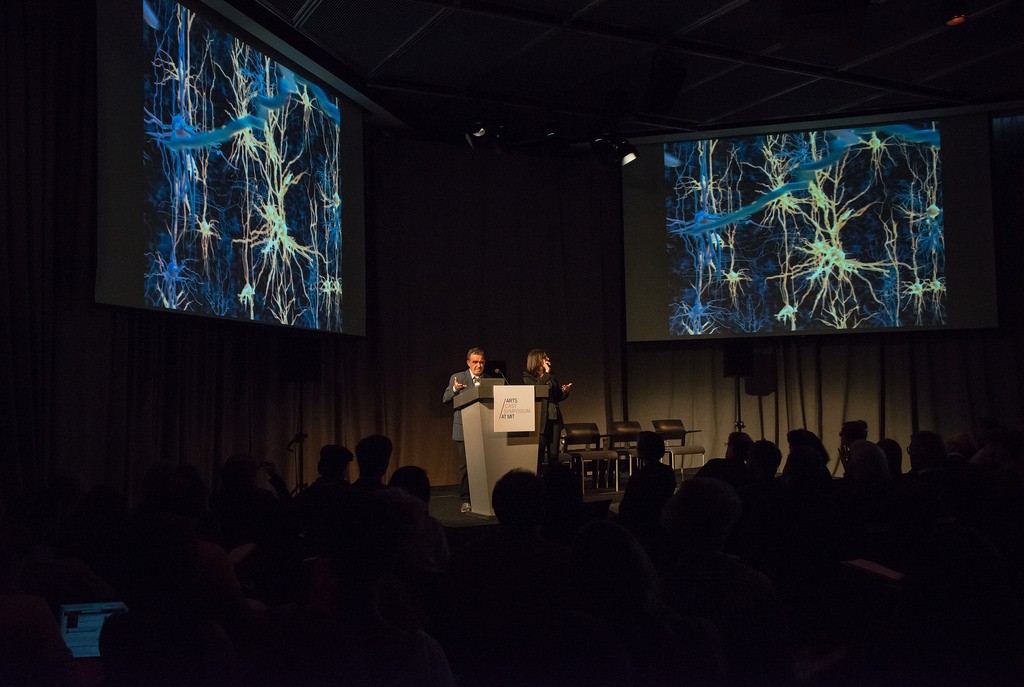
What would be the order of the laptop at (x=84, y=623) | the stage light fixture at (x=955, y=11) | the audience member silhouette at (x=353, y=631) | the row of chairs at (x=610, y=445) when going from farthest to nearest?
the row of chairs at (x=610, y=445), the stage light fixture at (x=955, y=11), the laptop at (x=84, y=623), the audience member silhouette at (x=353, y=631)

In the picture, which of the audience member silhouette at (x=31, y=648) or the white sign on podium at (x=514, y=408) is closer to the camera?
the audience member silhouette at (x=31, y=648)

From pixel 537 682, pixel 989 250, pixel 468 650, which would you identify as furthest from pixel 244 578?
pixel 989 250

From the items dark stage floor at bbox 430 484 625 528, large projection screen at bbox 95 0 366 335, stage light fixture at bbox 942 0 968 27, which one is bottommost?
dark stage floor at bbox 430 484 625 528

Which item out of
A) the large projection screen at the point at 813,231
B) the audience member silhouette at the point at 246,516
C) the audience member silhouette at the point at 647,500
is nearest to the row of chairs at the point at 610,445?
the large projection screen at the point at 813,231

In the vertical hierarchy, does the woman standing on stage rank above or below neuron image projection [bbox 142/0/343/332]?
below

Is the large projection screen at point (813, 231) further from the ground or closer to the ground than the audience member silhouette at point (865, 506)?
further from the ground

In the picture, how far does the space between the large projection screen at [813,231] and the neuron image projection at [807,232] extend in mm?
11

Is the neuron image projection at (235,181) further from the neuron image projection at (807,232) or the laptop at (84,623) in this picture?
the neuron image projection at (807,232)

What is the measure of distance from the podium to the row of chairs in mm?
2232

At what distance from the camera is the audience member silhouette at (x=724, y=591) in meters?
1.86

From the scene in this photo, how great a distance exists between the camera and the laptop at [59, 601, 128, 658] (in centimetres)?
211

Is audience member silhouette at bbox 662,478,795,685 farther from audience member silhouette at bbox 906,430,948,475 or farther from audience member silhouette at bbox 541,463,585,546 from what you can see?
audience member silhouette at bbox 906,430,948,475

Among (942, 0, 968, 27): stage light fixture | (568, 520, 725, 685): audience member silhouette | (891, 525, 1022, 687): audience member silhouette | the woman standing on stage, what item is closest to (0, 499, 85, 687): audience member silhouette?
(568, 520, 725, 685): audience member silhouette

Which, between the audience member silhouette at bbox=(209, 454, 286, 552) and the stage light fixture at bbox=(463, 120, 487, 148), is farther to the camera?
the stage light fixture at bbox=(463, 120, 487, 148)
